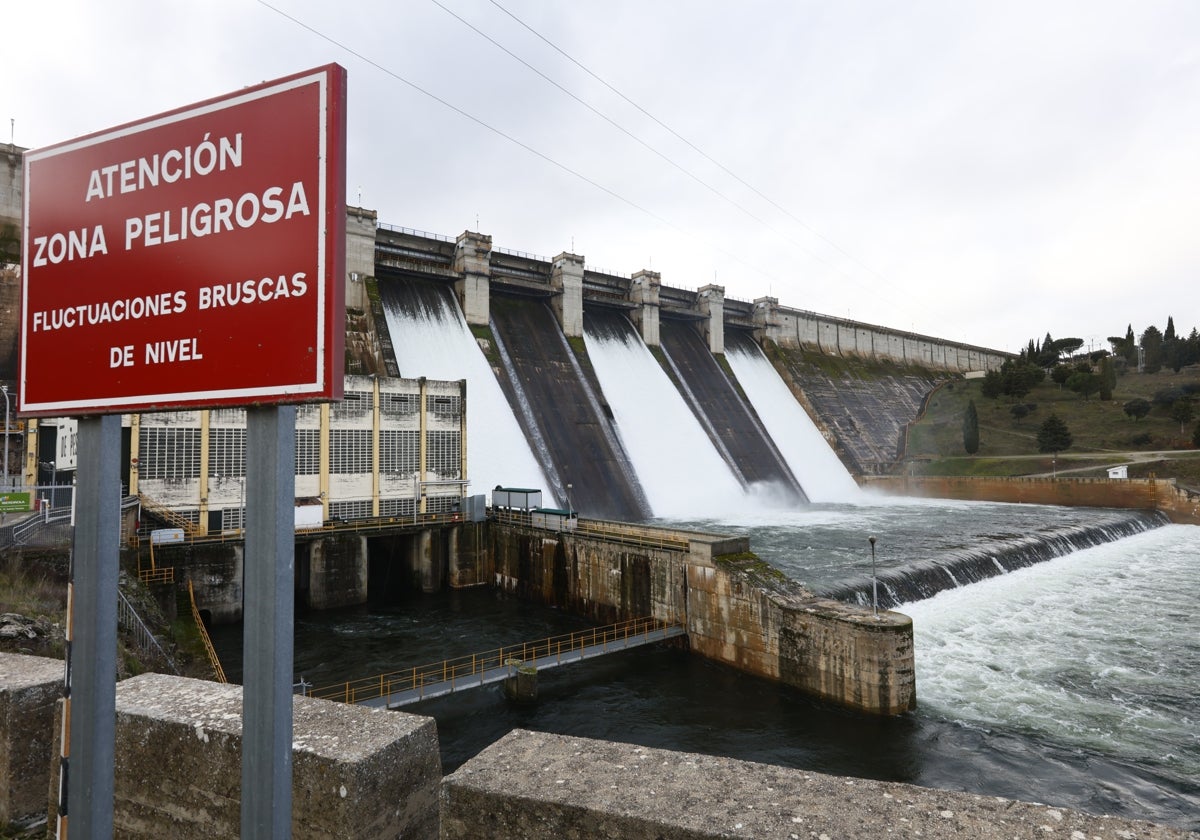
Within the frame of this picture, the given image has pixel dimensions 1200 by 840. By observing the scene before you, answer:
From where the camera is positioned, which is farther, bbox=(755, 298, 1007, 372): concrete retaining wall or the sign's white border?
bbox=(755, 298, 1007, 372): concrete retaining wall

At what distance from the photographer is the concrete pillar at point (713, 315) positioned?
6069 centimetres

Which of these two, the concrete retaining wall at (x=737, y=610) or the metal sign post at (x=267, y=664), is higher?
the metal sign post at (x=267, y=664)

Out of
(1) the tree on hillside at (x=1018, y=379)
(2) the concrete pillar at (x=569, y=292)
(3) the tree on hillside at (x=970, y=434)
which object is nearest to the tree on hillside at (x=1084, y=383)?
(1) the tree on hillside at (x=1018, y=379)

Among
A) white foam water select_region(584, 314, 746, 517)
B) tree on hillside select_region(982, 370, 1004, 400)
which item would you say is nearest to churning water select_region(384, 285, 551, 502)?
white foam water select_region(584, 314, 746, 517)

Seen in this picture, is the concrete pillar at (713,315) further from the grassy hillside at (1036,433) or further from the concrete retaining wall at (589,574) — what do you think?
the concrete retaining wall at (589,574)

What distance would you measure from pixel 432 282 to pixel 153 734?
44481 mm

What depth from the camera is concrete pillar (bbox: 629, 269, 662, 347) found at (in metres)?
55.2

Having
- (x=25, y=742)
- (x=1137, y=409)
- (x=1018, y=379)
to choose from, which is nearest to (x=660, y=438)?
(x=25, y=742)

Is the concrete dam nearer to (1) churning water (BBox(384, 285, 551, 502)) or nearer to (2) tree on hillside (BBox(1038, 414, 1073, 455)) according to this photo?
(1) churning water (BBox(384, 285, 551, 502))

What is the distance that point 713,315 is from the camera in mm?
60906

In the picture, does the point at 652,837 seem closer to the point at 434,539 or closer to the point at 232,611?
the point at 232,611

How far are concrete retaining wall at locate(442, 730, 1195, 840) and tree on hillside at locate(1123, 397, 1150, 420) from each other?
9088 centimetres

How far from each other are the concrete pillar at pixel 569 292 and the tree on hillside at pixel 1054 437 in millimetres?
49819

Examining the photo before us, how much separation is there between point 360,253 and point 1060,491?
53.8 metres
